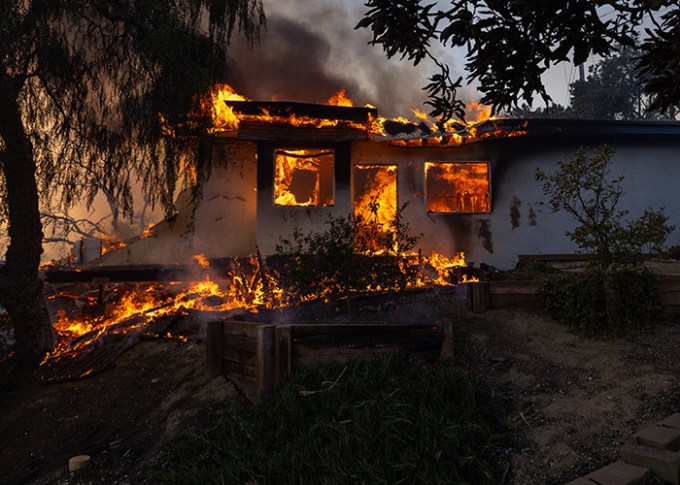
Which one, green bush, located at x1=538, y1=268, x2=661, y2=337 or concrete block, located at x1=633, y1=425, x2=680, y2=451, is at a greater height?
green bush, located at x1=538, y1=268, x2=661, y2=337

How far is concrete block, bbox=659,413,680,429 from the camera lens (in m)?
3.41

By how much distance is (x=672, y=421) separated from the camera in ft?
11.4

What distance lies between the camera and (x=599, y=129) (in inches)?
449

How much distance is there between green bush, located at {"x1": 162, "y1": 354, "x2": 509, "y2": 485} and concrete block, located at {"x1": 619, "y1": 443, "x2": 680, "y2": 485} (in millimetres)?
889

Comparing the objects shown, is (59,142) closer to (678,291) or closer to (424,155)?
(424,155)

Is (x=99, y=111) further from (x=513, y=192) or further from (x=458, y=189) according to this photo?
(x=458, y=189)

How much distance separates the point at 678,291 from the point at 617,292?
2.89 feet

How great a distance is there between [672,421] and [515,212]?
29.0ft

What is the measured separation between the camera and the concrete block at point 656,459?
293cm

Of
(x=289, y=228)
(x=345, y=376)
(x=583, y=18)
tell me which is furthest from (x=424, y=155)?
(x=583, y=18)

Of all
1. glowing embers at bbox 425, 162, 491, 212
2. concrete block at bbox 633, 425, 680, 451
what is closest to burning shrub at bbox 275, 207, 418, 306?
concrete block at bbox 633, 425, 680, 451

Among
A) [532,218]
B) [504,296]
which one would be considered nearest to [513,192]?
[532,218]

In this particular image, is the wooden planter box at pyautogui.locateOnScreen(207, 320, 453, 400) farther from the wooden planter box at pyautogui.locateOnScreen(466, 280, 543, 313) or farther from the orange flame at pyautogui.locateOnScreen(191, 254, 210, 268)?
the orange flame at pyautogui.locateOnScreen(191, 254, 210, 268)

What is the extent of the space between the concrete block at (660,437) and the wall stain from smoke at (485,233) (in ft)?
27.9
